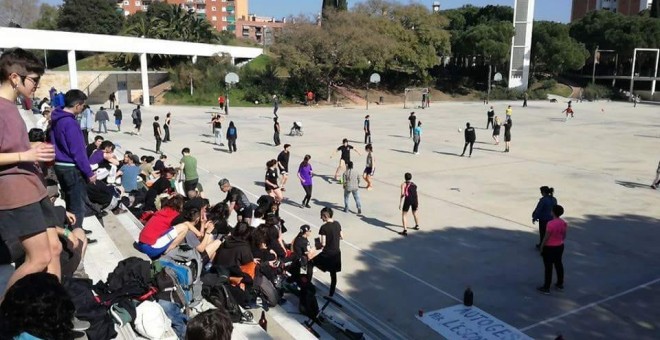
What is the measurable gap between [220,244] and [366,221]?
628 cm

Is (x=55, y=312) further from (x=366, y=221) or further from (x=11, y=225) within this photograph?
(x=366, y=221)

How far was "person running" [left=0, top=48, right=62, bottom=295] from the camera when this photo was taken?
344cm

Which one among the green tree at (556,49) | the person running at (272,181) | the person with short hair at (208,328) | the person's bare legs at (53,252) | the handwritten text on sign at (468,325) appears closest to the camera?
the person with short hair at (208,328)

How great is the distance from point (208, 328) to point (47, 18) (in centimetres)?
8619

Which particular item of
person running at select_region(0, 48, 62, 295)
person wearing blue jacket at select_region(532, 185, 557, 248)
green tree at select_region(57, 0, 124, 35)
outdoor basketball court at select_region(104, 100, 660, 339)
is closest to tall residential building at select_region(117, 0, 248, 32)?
green tree at select_region(57, 0, 124, 35)

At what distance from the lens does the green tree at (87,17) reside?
6544 centimetres

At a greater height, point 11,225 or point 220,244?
point 11,225

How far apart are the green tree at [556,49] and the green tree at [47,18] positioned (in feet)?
203

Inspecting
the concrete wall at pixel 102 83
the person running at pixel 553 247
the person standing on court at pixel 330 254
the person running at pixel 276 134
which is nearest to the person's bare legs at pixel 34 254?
the person standing on court at pixel 330 254

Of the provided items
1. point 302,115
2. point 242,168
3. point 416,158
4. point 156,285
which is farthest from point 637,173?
point 302,115

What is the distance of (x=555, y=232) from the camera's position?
9.27 metres

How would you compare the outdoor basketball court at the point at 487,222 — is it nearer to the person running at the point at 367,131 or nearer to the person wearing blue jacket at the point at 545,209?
the person running at the point at 367,131

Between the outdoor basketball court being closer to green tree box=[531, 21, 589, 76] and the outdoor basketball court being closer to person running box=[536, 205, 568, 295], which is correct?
person running box=[536, 205, 568, 295]

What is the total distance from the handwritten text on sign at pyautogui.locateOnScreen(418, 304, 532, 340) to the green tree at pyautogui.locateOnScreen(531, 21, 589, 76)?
206 ft
